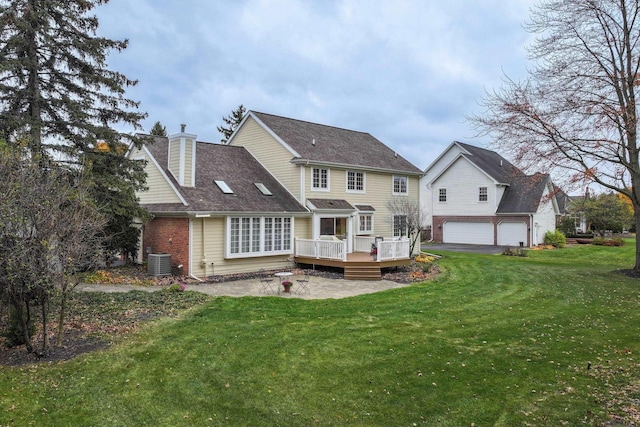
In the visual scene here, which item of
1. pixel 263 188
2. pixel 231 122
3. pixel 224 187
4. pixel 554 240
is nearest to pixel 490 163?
pixel 554 240

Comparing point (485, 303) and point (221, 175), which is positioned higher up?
point (221, 175)

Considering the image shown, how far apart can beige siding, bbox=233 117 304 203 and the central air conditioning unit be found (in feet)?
22.2

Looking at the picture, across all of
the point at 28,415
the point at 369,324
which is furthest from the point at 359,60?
the point at 28,415

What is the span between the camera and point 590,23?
54.0 ft

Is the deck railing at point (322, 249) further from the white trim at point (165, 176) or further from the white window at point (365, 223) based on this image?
the white trim at point (165, 176)

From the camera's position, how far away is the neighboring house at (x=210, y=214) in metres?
16.0

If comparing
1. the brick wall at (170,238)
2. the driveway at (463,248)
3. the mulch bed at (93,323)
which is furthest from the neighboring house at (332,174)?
the mulch bed at (93,323)

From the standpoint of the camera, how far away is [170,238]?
54.8ft

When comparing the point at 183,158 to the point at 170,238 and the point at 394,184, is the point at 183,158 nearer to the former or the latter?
the point at 170,238

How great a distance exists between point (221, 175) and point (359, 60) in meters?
9.64

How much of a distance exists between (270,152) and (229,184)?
359 centimetres

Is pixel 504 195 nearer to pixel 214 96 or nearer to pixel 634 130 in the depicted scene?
pixel 634 130

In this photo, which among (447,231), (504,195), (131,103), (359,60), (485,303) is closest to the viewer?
(485,303)

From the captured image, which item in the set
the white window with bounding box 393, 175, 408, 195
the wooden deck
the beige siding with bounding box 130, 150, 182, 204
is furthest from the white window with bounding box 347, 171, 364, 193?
the beige siding with bounding box 130, 150, 182, 204
